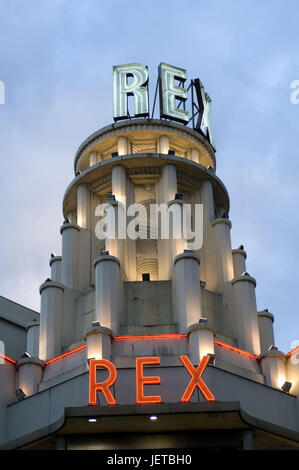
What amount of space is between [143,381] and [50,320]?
40.3 feet

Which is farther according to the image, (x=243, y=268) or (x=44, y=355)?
(x=243, y=268)

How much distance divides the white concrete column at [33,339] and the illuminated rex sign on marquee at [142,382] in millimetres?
12058

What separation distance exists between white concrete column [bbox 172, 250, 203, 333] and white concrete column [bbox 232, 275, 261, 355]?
3.57 m

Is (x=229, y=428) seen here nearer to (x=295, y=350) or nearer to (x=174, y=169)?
(x=295, y=350)

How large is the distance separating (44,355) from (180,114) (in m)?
21.1

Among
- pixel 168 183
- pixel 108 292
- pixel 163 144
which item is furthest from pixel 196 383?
pixel 163 144

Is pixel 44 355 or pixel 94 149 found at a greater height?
pixel 94 149

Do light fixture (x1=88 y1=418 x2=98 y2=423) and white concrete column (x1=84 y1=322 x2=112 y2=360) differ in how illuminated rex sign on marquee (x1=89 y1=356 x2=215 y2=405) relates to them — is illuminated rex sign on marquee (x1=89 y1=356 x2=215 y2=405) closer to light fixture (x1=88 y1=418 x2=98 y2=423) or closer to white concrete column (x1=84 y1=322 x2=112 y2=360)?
light fixture (x1=88 y1=418 x2=98 y2=423)

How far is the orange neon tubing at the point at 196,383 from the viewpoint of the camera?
39459mm

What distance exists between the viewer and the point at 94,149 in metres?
59.3

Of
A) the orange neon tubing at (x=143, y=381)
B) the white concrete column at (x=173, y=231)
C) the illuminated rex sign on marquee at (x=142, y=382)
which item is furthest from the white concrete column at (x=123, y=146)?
the orange neon tubing at (x=143, y=381)

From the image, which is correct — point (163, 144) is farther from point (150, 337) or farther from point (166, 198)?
point (150, 337)
